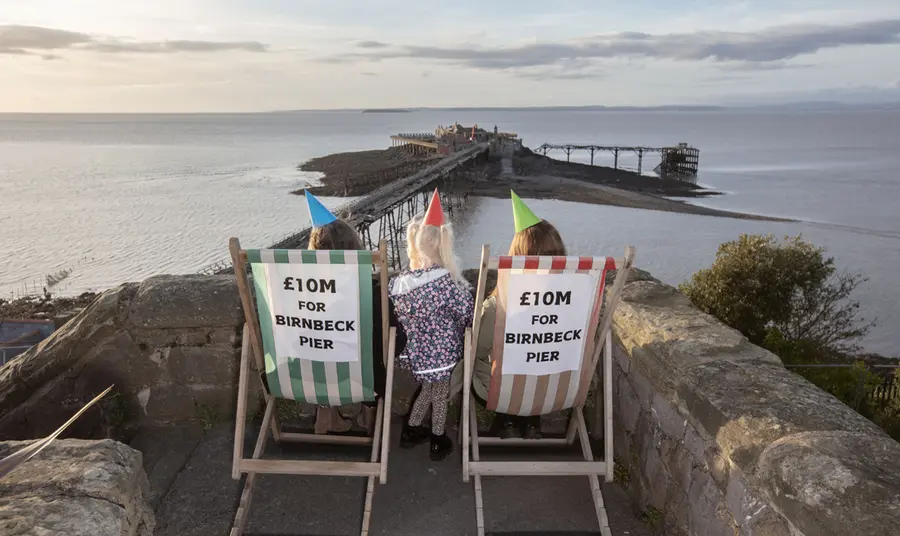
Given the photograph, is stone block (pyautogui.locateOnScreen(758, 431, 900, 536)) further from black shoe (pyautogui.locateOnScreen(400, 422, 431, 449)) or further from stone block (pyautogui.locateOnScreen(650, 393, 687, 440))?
black shoe (pyautogui.locateOnScreen(400, 422, 431, 449))

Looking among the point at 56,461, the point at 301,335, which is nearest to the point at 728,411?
the point at 301,335

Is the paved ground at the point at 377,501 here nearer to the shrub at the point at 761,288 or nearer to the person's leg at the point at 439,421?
the person's leg at the point at 439,421

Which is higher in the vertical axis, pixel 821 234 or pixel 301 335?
pixel 301 335

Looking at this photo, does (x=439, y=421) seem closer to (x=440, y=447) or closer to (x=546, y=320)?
(x=440, y=447)

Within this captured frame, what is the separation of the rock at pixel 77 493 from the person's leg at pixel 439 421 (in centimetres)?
146

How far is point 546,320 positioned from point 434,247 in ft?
2.02

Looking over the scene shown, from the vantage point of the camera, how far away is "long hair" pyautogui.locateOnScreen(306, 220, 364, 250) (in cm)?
280

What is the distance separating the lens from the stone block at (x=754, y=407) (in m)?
1.98

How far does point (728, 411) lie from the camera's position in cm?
214

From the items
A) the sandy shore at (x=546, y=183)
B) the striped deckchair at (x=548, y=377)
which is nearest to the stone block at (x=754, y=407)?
the striped deckchair at (x=548, y=377)

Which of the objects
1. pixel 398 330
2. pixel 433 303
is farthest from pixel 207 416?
pixel 433 303

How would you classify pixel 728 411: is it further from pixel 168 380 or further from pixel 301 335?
pixel 168 380

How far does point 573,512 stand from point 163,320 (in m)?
2.28

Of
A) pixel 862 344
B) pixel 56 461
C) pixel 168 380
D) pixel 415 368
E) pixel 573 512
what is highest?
pixel 56 461
